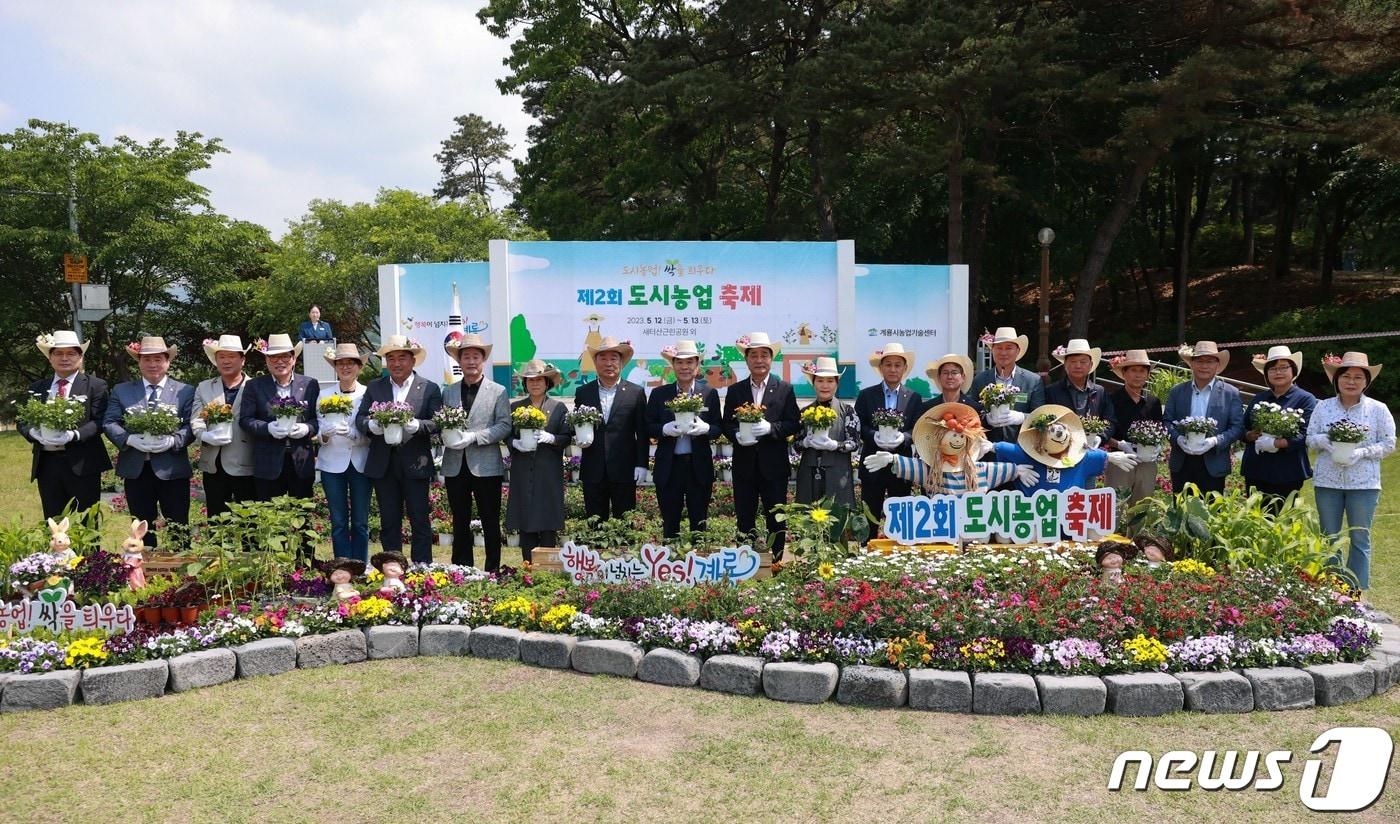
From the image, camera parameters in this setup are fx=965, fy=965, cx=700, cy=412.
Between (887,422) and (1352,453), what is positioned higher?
(887,422)

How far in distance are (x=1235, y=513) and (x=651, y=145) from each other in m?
20.4

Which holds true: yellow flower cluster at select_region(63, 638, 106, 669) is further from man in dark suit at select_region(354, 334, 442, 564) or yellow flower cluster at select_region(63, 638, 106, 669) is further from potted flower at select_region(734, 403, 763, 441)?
potted flower at select_region(734, 403, 763, 441)

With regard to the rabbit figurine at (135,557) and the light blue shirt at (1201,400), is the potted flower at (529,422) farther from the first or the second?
the light blue shirt at (1201,400)

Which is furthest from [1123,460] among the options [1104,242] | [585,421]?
[1104,242]

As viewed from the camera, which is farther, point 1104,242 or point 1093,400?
point 1104,242

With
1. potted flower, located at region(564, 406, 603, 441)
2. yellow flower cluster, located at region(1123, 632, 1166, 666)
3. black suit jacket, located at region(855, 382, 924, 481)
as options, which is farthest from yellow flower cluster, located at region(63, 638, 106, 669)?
yellow flower cluster, located at region(1123, 632, 1166, 666)

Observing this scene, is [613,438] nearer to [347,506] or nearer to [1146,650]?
[347,506]

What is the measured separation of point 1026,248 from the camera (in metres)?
27.2

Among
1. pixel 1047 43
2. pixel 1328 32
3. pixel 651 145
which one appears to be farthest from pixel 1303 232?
pixel 651 145

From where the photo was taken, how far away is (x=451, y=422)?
6.90m

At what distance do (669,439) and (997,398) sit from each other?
2.49 m

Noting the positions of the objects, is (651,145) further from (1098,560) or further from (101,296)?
(1098,560)

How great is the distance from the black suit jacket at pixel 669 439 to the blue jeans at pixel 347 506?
2.19m

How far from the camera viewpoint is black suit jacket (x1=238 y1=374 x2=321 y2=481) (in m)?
7.17
